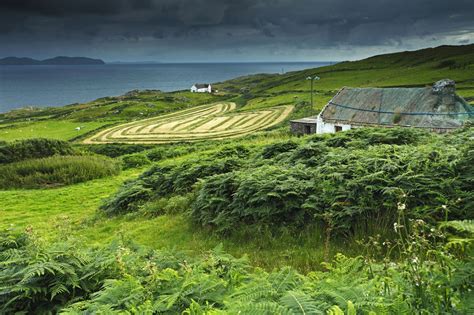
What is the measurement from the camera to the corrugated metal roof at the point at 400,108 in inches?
1565

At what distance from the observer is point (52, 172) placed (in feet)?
116

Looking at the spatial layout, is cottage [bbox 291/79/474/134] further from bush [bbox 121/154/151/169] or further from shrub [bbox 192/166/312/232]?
shrub [bbox 192/166/312/232]

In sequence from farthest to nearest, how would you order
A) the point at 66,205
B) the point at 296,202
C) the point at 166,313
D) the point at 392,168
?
1. the point at 66,205
2. the point at 296,202
3. the point at 392,168
4. the point at 166,313

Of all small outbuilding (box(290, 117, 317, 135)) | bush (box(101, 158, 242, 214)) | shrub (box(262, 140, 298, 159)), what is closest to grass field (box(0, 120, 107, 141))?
small outbuilding (box(290, 117, 317, 135))

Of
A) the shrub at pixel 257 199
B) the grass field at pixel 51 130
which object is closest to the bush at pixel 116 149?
the grass field at pixel 51 130

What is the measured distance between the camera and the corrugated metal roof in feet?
130

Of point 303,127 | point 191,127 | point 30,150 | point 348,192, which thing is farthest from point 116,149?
point 348,192

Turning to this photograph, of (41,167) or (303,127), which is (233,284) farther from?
(303,127)

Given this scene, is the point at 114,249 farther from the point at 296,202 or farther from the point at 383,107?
the point at 383,107

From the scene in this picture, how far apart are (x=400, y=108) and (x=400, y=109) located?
0.61 feet

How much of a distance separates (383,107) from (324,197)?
3685cm

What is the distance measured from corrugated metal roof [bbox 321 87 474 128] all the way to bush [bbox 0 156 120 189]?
27716 mm

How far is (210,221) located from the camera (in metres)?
13.1

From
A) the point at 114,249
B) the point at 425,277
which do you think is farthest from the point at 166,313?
the point at 114,249
